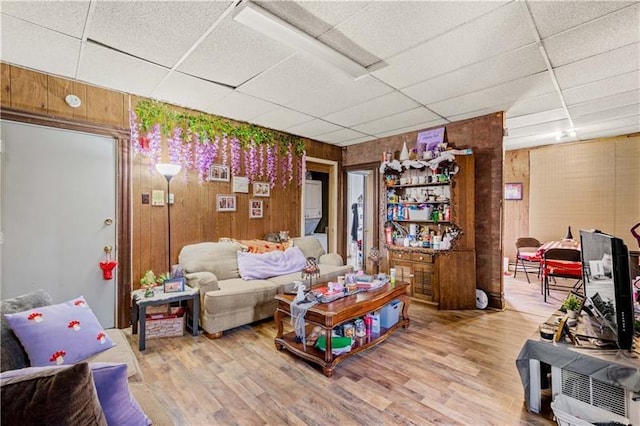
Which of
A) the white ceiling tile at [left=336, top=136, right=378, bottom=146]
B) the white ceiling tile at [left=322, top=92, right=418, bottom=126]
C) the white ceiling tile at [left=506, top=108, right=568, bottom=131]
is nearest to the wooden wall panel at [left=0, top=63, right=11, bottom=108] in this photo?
the white ceiling tile at [left=322, top=92, right=418, bottom=126]

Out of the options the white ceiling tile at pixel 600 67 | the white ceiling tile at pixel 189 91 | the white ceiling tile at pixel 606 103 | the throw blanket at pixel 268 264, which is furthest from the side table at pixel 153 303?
the white ceiling tile at pixel 606 103

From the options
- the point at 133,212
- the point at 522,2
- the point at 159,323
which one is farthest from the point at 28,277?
the point at 522,2

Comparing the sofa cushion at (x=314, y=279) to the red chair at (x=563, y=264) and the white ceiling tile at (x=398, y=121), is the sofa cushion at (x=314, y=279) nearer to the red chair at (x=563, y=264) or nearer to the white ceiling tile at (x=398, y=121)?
the white ceiling tile at (x=398, y=121)

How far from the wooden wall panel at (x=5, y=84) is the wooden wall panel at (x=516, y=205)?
760cm

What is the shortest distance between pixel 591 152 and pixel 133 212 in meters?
7.54

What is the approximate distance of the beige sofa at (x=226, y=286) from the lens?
10.1 ft

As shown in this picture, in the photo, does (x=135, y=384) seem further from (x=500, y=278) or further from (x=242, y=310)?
(x=500, y=278)

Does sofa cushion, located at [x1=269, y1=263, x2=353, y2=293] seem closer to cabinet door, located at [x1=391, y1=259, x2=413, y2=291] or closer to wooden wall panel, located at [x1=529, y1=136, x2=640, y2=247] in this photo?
cabinet door, located at [x1=391, y1=259, x2=413, y2=291]

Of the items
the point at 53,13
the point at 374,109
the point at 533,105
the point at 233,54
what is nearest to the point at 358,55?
the point at 233,54

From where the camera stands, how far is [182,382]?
2.31 meters

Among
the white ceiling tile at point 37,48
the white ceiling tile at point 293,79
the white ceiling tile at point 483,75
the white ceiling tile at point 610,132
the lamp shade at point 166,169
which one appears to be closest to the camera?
the white ceiling tile at point 37,48

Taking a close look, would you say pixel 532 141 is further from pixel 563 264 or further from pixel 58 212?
pixel 58 212

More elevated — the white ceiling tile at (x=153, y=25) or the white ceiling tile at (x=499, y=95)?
the white ceiling tile at (x=153, y=25)

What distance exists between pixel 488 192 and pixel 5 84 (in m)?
5.49
